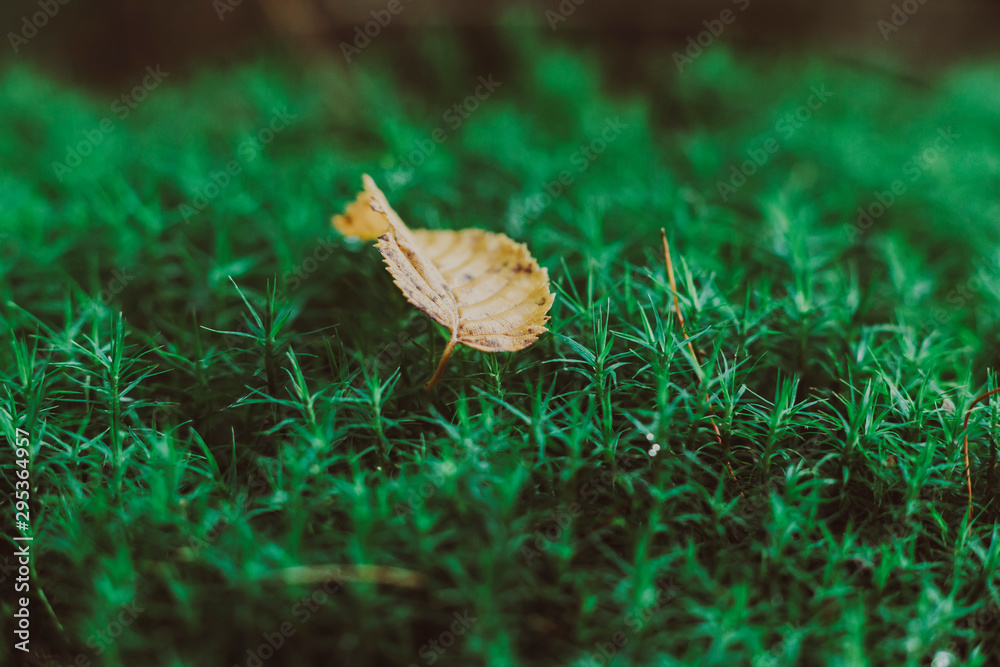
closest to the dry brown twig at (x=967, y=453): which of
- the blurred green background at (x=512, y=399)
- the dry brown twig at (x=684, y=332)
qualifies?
the blurred green background at (x=512, y=399)

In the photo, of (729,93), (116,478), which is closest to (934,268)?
(729,93)

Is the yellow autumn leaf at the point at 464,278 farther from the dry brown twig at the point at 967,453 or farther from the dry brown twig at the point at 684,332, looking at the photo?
the dry brown twig at the point at 967,453

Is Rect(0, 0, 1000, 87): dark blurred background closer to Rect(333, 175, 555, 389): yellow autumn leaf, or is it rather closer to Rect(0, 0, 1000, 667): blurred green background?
Rect(0, 0, 1000, 667): blurred green background

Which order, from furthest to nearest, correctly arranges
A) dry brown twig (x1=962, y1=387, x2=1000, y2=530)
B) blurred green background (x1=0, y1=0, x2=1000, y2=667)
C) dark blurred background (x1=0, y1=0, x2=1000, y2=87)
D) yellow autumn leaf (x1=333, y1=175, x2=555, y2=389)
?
dark blurred background (x1=0, y1=0, x2=1000, y2=87) → yellow autumn leaf (x1=333, y1=175, x2=555, y2=389) → dry brown twig (x1=962, y1=387, x2=1000, y2=530) → blurred green background (x1=0, y1=0, x2=1000, y2=667)

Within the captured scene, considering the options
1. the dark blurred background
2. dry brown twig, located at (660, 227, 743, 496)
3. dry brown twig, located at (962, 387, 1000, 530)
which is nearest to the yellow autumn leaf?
dry brown twig, located at (660, 227, 743, 496)

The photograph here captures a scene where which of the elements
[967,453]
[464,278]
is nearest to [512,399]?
[464,278]

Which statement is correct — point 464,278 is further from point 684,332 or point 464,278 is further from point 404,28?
point 404,28
